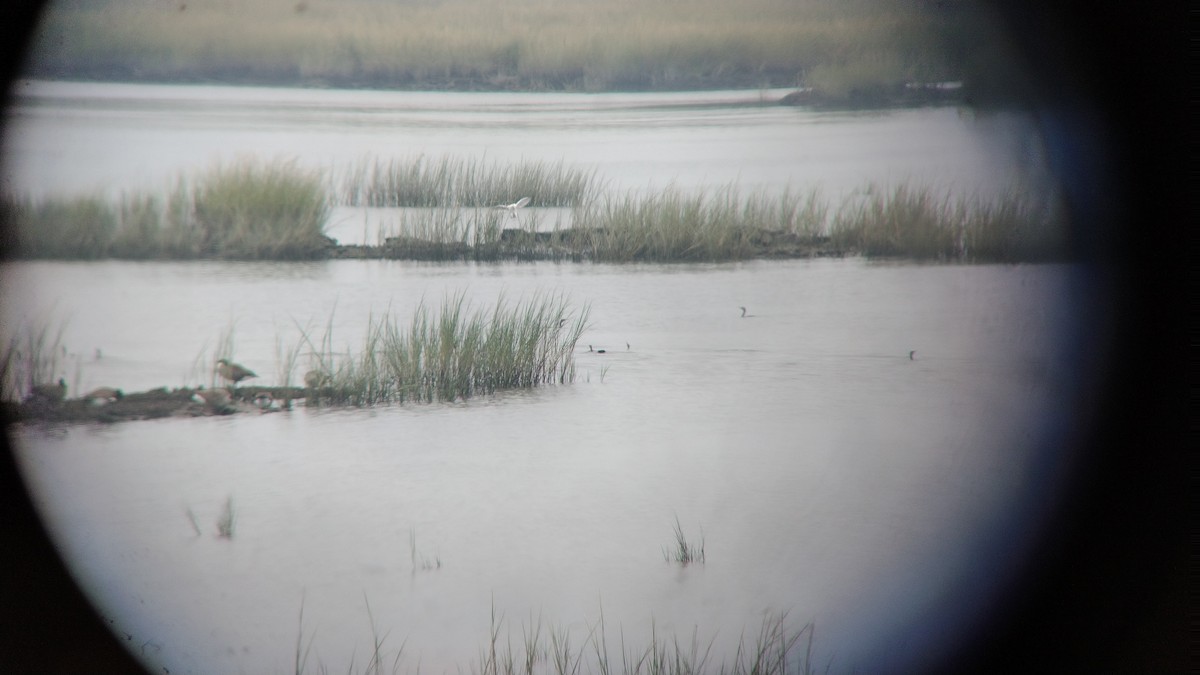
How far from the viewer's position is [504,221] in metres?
1.83

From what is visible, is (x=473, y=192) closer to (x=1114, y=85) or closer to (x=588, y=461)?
(x=588, y=461)

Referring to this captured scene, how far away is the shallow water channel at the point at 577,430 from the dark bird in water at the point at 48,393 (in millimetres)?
46

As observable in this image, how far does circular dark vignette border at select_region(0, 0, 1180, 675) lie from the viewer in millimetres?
1930

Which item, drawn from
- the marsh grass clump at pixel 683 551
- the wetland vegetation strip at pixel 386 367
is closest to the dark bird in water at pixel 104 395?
the wetland vegetation strip at pixel 386 367

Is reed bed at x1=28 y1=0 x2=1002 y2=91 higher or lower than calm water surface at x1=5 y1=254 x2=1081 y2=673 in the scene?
higher

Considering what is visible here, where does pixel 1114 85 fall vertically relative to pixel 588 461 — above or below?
above

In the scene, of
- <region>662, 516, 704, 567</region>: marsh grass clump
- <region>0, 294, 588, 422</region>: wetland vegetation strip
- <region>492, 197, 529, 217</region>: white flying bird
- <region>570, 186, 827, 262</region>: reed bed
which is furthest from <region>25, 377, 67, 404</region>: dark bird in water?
<region>662, 516, 704, 567</region>: marsh grass clump

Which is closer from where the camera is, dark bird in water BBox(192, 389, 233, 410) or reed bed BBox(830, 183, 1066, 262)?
dark bird in water BBox(192, 389, 233, 410)

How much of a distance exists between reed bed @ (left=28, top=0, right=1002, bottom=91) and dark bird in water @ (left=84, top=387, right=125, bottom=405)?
2.28 ft

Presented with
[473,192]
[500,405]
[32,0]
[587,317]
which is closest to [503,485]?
[500,405]

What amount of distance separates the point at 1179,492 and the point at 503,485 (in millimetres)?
1620

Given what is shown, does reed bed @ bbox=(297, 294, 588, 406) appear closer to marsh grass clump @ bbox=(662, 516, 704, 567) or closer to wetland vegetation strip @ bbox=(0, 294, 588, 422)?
wetland vegetation strip @ bbox=(0, 294, 588, 422)

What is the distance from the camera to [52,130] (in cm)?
181

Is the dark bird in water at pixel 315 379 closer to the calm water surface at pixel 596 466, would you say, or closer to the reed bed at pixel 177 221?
the calm water surface at pixel 596 466
